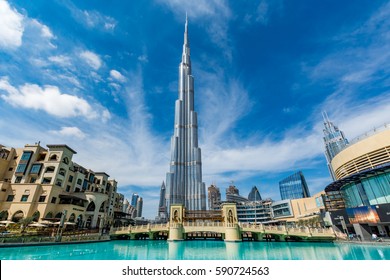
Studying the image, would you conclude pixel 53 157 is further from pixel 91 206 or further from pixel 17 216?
pixel 91 206

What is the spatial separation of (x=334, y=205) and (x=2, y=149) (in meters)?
74.7

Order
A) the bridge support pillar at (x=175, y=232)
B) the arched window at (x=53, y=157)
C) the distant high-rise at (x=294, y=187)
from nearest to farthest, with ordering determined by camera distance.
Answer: the bridge support pillar at (x=175, y=232)
the arched window at (x=53, y=157)
the distant high-rise at (x=294, y=187)

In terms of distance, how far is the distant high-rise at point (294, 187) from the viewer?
127m

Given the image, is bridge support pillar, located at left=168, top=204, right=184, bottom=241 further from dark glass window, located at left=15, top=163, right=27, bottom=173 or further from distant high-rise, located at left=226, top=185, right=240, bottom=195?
distant high-rise, located at left=226, top=185, right=240, bottom=195

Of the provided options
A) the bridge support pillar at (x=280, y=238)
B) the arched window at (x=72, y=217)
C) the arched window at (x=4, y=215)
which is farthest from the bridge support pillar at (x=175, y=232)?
the arched window at (x=4, y=215)

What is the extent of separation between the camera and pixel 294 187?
5187 inches

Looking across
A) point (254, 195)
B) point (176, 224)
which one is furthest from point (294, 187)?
point (176, 224)

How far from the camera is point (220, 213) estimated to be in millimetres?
42812

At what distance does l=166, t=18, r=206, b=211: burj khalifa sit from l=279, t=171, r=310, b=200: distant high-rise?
5877cm

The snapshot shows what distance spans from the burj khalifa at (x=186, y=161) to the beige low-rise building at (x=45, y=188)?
88.2 metres

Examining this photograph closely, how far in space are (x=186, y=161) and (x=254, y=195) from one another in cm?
6996

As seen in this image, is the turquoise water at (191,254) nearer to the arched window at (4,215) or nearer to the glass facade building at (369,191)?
the glass facade building at (369,191)
